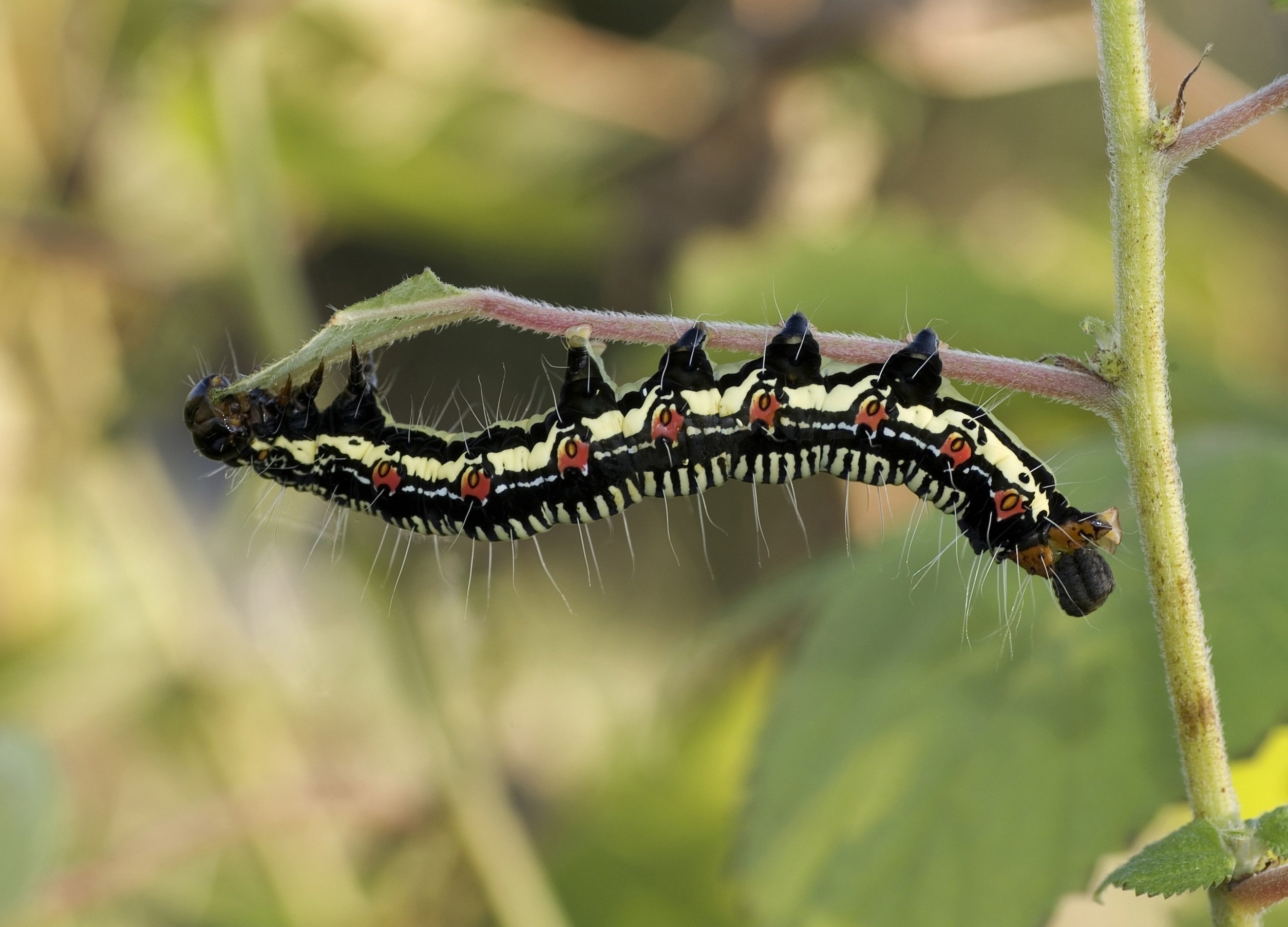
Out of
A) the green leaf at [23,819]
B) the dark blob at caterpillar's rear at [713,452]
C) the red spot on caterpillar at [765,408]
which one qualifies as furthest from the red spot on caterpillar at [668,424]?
the green leaf at [23,819]

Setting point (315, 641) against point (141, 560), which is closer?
point (141, 560)

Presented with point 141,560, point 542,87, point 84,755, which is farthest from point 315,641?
point 542,87

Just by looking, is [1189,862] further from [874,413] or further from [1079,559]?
[874,413]

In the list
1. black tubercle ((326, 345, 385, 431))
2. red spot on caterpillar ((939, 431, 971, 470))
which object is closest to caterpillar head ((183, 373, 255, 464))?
black tubercle ((326, 345, 385, 431))

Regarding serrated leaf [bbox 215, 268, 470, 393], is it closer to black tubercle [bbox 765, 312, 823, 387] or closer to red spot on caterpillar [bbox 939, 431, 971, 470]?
black tubercle [bbox 765, 312, 823, 387]

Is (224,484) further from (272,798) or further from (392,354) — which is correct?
(272,798)

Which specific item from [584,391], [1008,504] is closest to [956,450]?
[1008,504]

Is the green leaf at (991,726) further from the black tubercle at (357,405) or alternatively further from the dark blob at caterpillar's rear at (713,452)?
the black tubercle at (357,405)
